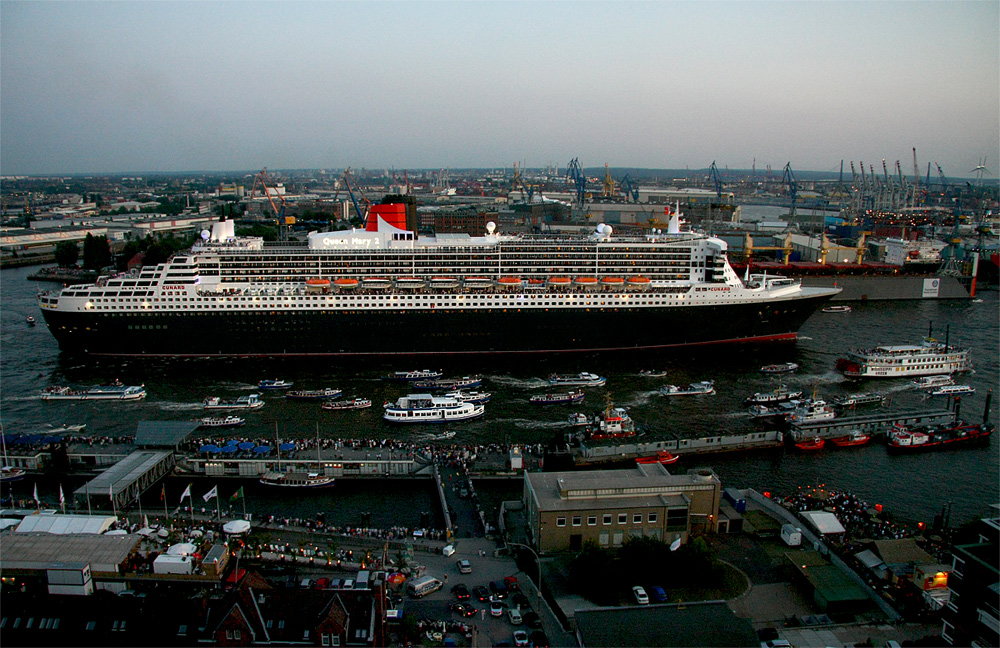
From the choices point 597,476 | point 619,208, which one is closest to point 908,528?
point 597,476

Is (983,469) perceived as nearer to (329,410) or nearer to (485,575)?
(485,575)

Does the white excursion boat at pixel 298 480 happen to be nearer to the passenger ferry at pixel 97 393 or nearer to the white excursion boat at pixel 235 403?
the white excursion boat at pixel 235 403

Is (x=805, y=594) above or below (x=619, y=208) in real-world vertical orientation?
below

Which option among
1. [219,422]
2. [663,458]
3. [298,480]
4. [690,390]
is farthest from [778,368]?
[219,422]

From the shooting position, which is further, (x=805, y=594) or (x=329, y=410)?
(x=329, y=410)

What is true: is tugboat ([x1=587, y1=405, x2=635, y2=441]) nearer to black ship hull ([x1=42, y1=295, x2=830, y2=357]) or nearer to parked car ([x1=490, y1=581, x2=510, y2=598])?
parked car ([x1=490, y1=581, x2=510, y2=598])

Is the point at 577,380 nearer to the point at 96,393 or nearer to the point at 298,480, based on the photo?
the point at 298,480
